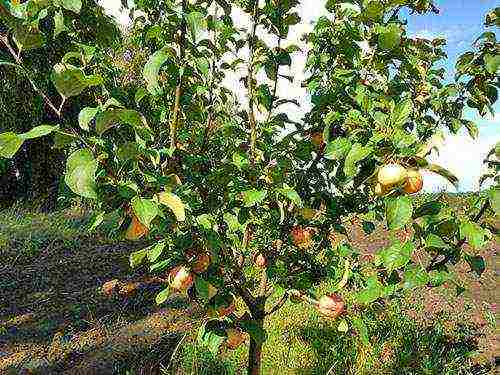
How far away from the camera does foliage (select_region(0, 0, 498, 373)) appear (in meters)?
1.43

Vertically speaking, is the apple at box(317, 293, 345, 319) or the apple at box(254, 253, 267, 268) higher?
the apple at box(254, 253, 267, 268)

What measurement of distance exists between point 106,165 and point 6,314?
4.70 meters

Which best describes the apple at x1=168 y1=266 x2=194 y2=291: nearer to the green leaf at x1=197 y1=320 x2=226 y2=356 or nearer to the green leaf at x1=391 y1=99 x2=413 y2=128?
the green leaf at x1=197 y1=320 x2=226 y2=356

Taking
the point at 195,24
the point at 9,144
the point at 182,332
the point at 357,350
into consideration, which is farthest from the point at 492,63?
the point at 182,332

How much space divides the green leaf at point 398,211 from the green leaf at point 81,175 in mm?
696

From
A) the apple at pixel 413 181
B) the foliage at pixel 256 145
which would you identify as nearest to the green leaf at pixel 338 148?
the foliage at pixel 256 145

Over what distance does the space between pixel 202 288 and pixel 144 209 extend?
1.53 ft

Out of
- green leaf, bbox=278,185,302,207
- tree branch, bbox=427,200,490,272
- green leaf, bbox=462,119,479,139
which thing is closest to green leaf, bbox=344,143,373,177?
green leaf, bbox=278,185,302,207

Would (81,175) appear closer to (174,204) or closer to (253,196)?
A: (174,204)

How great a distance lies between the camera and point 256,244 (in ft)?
8.38

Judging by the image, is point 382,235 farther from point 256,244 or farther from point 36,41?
point 36,41

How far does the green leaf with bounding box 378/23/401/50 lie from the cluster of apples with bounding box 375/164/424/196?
17.8 inches

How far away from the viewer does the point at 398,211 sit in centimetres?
138

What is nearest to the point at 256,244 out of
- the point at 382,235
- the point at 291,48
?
the point at 291,48
